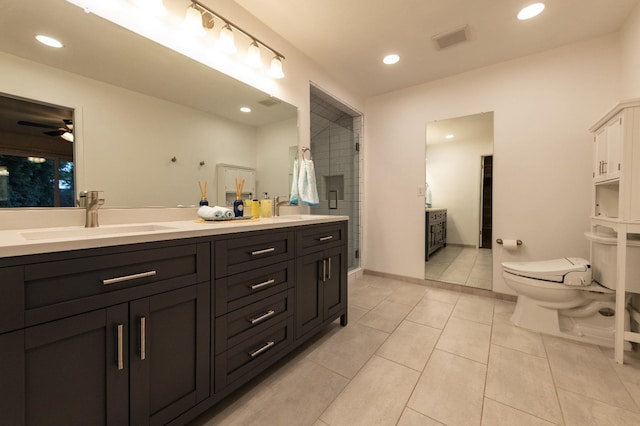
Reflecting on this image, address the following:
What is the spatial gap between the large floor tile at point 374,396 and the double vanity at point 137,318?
409mm

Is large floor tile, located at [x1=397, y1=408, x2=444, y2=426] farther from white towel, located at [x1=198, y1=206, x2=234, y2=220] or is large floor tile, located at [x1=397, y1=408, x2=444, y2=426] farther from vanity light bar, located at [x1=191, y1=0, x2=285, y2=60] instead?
vanity light bar, located at [x1=191, y1=0, x2=285, y2=60]

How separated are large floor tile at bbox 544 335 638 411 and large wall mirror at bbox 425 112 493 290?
0.97m

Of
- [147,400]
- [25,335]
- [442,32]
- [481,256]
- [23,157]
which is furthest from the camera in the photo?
[481,256]

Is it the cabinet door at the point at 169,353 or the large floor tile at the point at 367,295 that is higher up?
the cabinet door at the point at 169,353

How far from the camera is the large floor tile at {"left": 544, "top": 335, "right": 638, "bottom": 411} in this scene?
4.18 feet

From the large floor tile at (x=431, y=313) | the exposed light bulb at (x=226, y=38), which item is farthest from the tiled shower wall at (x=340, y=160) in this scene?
the exposed light bulb at (x=226, y=38)

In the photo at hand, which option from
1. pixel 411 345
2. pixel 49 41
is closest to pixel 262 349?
pixel 411 345

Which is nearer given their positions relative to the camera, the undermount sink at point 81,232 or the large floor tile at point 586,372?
the undermount sink at point 81,232

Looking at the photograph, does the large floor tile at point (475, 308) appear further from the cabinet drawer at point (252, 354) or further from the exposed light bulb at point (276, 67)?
the exposed light bulb at point (276, 67)

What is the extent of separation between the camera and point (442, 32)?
2070 millimetres

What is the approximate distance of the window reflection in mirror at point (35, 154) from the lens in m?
1.03

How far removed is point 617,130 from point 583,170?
821 millimetres

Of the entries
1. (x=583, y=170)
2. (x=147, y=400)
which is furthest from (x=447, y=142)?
(x=147, y=400)

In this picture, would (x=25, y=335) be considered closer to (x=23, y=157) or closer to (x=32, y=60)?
(x=23, y=157)
